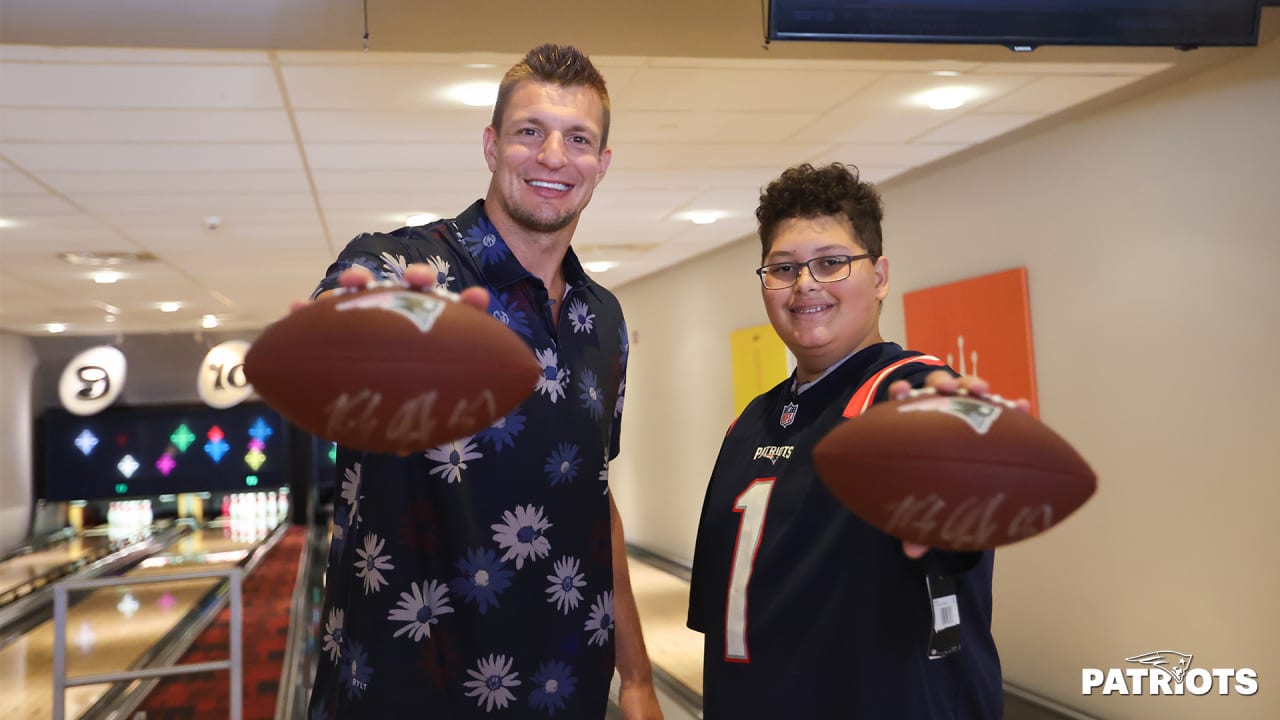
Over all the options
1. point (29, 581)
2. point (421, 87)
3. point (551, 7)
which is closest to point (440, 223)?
point (551, 7)

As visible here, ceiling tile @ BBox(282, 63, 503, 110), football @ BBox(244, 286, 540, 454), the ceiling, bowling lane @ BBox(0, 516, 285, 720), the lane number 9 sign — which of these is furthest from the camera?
the lane number 9 sign

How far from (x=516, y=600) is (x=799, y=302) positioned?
62 cm

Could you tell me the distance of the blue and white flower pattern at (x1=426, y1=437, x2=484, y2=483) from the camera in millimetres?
1550

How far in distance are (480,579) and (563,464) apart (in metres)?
0.22

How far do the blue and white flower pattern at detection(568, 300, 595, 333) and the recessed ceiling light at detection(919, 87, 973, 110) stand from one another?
125 inches

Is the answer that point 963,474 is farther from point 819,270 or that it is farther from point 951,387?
point 819,270

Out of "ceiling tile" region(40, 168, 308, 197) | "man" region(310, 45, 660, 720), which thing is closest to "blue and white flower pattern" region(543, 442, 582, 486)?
"man" region(310, 45, 660, 720)

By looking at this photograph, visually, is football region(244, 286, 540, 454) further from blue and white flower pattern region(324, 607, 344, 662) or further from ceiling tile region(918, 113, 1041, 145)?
ceiling tile region(918, 113, 1041, 145)

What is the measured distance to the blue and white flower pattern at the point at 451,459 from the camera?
5.08 ft

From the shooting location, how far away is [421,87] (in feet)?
13.9

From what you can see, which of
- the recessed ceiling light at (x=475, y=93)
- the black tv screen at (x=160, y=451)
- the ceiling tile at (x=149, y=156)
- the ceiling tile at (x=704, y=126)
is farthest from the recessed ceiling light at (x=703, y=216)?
the black tv screen at (x=160, y=451)

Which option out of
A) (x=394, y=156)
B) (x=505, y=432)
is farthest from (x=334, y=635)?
(x=394, y=156)

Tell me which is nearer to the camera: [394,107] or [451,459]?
[451,459]

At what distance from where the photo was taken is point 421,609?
5.07ft
